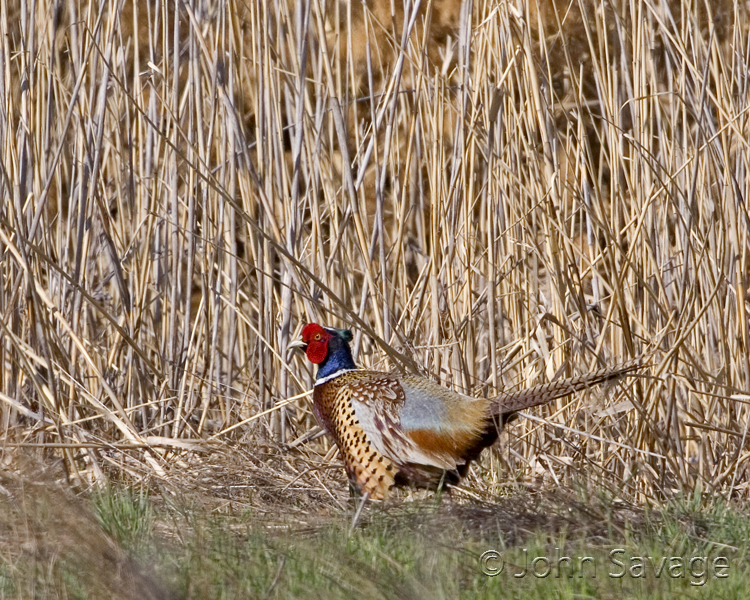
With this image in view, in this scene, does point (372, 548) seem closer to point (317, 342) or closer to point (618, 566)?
point (618, 566)

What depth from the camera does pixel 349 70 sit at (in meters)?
3.45

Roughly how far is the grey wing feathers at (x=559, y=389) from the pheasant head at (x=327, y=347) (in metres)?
0.56

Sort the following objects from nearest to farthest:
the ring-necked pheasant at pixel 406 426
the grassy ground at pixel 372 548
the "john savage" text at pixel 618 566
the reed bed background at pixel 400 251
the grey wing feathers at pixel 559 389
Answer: the grassy ground at pixel 372 548 < the "john savage" text at pixel 618 566 < the grey wing feathers at pixel 559 389 < the ring-necked pheasant at pixel 406 426 < the reed bed background at pixel 400 251

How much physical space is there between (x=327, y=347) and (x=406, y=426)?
0.38m

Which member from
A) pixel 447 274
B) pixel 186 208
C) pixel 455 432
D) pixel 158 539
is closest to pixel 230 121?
pixel 186 208

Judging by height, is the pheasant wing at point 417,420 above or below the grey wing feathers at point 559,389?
below

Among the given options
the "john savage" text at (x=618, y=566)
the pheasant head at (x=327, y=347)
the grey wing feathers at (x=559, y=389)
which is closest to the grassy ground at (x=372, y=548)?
the "john savage" text at (x=618, y=566)

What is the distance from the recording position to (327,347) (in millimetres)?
3146

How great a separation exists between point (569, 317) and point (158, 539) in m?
1.48

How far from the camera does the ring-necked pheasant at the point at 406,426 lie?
A: 9.43 ft

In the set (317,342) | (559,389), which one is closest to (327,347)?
(317,342)

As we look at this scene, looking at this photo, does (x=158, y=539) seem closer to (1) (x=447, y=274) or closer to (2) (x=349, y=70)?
(1) (x=447, y=274)

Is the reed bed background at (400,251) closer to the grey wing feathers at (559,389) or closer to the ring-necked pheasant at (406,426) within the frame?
the ring-necked pheasant at (406,426)

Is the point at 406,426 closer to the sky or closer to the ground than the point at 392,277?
closer to the ground
